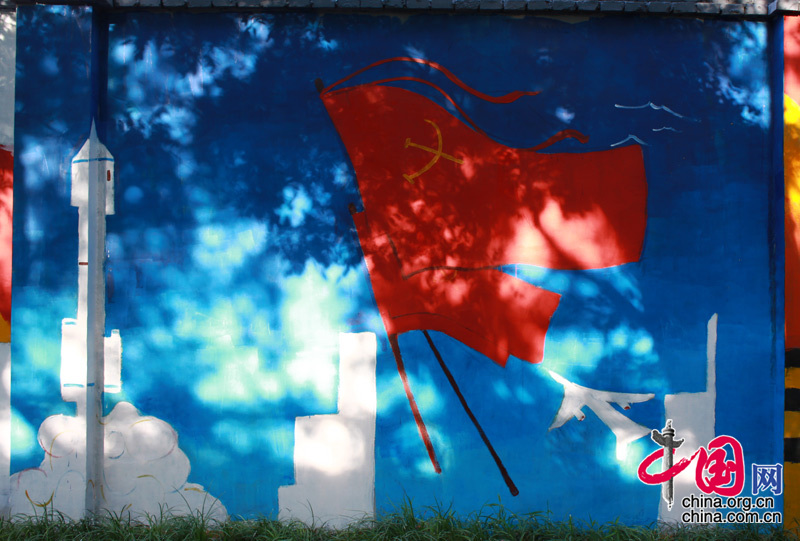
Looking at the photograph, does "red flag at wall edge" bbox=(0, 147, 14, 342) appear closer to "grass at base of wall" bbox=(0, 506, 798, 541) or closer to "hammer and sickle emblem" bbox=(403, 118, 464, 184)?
"grass at base of wall" bbox=(0, 506, 798, 541)

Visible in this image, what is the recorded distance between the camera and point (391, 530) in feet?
11.6

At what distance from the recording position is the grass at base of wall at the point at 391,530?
3426 millimetres

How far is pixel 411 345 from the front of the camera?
12.1ft

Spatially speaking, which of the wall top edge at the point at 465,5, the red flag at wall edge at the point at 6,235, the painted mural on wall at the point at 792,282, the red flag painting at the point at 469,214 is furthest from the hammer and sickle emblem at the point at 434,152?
the red flag at wall edge at the point at 6,235

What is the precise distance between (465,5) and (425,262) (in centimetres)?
182

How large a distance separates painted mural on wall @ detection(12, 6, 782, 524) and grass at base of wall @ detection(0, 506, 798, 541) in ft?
0.38

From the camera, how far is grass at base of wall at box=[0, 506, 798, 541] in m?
3.43

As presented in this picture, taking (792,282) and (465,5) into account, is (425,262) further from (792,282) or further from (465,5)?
(792,282)

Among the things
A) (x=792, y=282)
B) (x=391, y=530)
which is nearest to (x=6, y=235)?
(x=391, y=530)

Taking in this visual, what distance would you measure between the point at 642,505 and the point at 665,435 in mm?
520

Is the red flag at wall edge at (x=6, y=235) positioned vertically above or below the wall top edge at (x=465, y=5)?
below

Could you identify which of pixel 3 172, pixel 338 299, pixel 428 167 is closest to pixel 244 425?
pixel 338 299

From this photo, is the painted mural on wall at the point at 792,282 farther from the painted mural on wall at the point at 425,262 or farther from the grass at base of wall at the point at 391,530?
the grass at base of wall at the point at 391,530

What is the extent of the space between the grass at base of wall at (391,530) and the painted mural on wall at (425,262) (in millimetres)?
115
